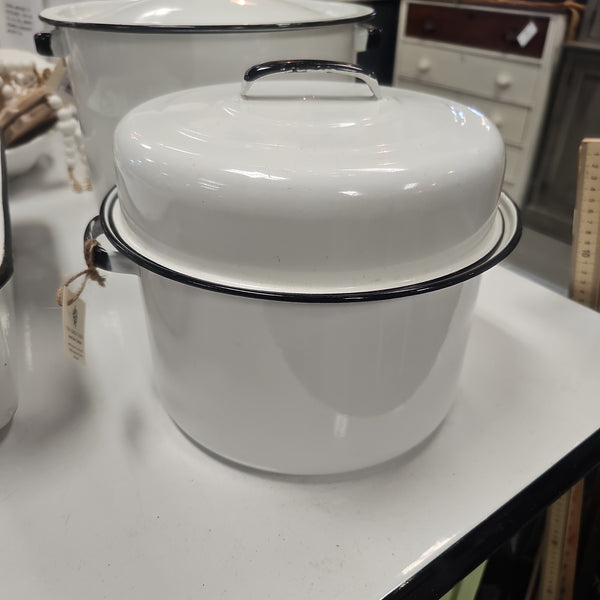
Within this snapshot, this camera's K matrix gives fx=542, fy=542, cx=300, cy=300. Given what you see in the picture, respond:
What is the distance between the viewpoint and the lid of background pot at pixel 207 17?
0.60 meters

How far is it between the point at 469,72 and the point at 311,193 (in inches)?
74.7

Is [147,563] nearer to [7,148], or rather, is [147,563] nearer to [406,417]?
[406,417]

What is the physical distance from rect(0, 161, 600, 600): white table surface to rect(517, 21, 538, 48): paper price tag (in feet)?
4.73

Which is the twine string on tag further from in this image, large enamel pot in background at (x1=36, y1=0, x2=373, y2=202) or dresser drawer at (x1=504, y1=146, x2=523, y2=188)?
dresser drawer at (x1=504, y1=146, x2=523, y2=188)

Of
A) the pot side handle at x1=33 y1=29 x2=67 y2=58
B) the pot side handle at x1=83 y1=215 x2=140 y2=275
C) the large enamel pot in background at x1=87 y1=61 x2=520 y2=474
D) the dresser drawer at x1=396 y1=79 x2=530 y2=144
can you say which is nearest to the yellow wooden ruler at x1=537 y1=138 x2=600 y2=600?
the large enamel pot in background at x1=87 y1=61 x2=520 y2=474

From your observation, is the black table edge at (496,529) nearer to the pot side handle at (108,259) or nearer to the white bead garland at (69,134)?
the pot side handle at (108,259)

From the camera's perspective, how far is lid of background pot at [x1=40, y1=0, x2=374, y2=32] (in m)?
0.60

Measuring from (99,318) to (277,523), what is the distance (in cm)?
35

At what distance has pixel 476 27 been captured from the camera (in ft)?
6.12

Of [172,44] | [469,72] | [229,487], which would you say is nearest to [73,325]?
[229,487]

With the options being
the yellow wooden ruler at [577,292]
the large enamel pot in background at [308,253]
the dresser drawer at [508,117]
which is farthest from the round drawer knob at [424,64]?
the large enamel pot in background at [308,253]

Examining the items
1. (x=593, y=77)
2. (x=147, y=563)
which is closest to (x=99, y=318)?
(x=147, y=563)

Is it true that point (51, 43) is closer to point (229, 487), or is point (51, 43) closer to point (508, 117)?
point (229, 487)

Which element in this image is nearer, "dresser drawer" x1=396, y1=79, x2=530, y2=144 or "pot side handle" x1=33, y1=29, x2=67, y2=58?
"pot side handle" x1=33, y1=29, x2=67, y2=58
